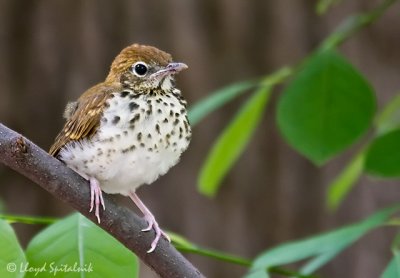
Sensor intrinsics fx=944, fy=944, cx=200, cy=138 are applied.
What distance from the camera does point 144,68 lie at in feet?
5.49

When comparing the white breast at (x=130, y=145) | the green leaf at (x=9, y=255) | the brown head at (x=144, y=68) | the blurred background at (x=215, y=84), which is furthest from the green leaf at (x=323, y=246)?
the blurred background at (x=215, y=84)

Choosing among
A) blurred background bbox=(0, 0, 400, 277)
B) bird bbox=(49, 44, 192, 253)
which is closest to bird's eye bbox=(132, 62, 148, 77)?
bird bbox=(49, 44, 192, 253)

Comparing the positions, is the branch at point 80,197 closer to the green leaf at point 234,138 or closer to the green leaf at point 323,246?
the green leaf at point 323,246

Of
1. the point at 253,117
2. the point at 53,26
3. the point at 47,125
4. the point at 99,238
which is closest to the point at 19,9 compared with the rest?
the point at 53,26

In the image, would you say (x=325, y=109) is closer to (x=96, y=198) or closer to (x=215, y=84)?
(x=96, y=198)

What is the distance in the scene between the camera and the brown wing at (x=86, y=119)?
1.57 m

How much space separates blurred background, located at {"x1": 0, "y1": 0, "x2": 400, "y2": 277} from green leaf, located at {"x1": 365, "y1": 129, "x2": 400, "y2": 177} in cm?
141

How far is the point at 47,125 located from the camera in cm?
319

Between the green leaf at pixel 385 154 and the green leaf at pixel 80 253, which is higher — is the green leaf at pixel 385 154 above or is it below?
above

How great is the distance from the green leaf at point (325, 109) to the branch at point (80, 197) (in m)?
0.56

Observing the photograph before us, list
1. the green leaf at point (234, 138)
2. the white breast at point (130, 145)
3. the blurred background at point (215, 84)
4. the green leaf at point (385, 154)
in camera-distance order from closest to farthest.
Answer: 1. the white breast at point (130, 145)
2. the green leaf at point (385, 154)
3. the green leaf at point (234, 138)
4. the blurred background at point (215, 84)

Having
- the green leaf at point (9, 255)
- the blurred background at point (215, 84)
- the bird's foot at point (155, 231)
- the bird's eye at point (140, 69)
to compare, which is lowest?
the green leaf at point (9, 255)

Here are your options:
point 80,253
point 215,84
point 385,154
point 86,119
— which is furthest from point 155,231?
point 215,84

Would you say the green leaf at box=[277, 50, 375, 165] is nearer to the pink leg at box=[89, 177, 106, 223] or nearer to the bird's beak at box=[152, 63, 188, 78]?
the bird's beak at box=[152, 63, 188, 78]
